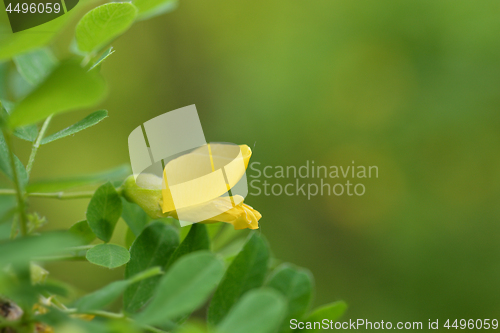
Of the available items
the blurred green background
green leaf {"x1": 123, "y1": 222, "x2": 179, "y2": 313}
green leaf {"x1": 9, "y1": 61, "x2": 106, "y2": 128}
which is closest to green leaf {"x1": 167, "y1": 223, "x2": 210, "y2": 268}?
green leaf {"x1": 123, "y1": 222, "x2": 179, "y2": 313}

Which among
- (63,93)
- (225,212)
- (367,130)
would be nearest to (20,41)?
(63,93)

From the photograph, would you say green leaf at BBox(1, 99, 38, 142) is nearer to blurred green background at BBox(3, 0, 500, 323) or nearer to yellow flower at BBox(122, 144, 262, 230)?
yellow flower at BBox(122, 144, 262, 230)

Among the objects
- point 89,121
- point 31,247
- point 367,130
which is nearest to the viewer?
point 31,247

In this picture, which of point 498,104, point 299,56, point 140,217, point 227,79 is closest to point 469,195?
point 498,104

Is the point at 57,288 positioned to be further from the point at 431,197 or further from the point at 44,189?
the point at 431,197

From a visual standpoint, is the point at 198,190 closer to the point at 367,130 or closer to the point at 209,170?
the point at 209,170

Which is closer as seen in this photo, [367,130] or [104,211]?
[104,211]

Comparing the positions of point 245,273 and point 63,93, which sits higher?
point 63,93
